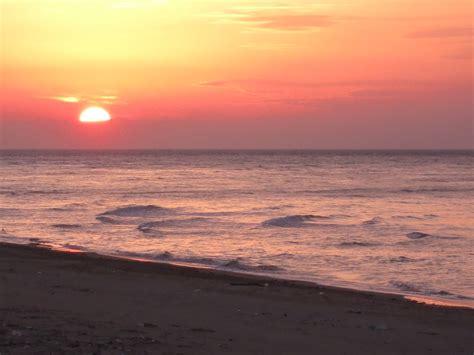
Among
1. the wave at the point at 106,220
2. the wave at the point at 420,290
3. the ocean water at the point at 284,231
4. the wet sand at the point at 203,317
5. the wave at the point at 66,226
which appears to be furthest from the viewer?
the wave at the point at 106,220

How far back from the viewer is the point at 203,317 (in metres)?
10.9

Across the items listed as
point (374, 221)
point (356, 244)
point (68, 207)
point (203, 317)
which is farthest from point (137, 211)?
point (203, 317)

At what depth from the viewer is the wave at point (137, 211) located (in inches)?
1383

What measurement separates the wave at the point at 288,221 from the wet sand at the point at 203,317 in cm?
1378

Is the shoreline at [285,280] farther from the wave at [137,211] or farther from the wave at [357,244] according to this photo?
the wave at [137,211]

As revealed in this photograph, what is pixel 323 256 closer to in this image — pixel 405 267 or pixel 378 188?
pixel 405 267

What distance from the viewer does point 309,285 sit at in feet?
49.8

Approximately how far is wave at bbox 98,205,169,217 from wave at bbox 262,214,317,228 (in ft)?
22.2


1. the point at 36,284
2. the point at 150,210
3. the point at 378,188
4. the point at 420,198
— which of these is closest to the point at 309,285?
the point at 36,284

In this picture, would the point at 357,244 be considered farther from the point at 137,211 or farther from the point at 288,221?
the point at 137,211

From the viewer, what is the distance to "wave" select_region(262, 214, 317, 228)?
29.8 metres

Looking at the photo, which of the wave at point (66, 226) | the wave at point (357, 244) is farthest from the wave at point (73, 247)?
the wave at point (357, 244)

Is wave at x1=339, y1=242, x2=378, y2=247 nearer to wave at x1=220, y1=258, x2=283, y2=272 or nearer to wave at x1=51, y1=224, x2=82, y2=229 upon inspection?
wave at x1=220, y1=258, x2=283, y2=272

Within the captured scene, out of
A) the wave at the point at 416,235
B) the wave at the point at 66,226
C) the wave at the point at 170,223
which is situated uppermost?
the wave at the point at 416,235
